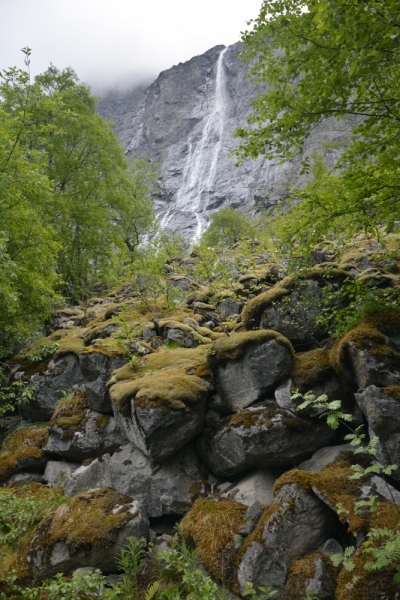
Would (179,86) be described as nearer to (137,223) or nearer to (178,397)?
(137,223)

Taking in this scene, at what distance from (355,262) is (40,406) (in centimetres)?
973

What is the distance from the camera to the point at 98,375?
910 centimetres

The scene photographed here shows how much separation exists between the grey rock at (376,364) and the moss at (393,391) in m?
0.21

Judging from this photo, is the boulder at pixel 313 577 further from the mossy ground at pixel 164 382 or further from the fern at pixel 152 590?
the mossy ground at pixel 164 382

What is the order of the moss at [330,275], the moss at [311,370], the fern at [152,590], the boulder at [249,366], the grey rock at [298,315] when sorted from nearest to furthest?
the fern at [152,590], the moss at [311,370], the boulder at [249,366], the grey rock at [298,315], the moss at [330,275]

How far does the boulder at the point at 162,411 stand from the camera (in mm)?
6676

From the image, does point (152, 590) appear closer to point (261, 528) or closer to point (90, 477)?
point (261, 528)

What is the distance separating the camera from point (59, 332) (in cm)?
1315

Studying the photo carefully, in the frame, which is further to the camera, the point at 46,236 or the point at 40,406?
the point at 46,236

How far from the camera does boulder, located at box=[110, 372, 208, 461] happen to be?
668 centimetres

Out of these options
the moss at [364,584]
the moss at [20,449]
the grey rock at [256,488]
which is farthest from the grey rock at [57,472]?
the moss at [364,584]

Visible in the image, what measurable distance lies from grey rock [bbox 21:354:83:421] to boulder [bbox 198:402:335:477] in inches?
217

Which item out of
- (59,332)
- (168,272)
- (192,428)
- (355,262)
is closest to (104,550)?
(192,428)

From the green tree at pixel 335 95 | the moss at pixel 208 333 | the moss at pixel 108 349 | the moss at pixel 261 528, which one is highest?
the green tree at pixel 335 95
